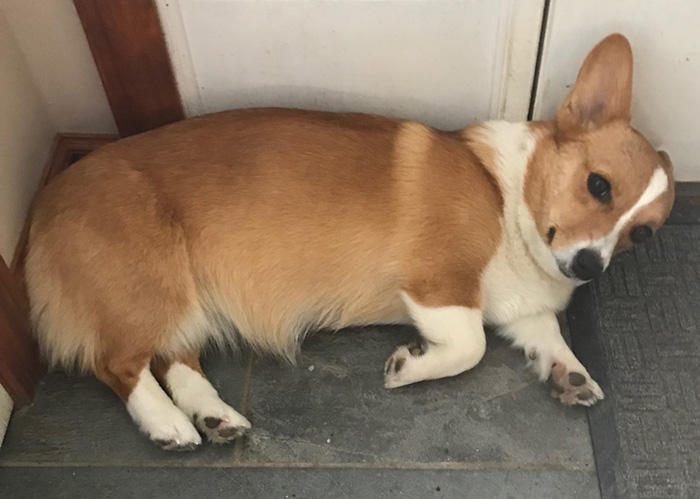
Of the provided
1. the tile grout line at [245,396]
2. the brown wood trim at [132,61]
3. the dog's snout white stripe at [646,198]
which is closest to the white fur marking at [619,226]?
the dog's snout white stripe at [646,198]

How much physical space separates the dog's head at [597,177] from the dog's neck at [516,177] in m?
0.02

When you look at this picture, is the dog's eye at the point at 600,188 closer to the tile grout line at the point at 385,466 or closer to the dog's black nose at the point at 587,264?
the dog's black nose at the point at 587,264

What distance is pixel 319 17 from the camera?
1.74m

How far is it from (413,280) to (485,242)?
198 mm

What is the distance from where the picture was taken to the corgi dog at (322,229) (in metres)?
1.61

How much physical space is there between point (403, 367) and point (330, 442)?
251 mm

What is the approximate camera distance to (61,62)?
1.90 m

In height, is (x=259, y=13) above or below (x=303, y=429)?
above

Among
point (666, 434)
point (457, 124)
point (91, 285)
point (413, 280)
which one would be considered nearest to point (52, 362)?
point (91, 285)

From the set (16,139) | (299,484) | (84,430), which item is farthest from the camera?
(16,139)

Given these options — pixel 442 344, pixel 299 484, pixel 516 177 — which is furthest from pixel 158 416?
pixel 516 177

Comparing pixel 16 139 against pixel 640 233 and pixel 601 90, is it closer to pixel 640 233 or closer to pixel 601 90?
pixel 601 90

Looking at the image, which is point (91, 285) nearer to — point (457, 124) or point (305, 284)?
point (305, 284)

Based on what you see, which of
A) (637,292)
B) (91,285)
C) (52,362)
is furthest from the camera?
(637,292)
